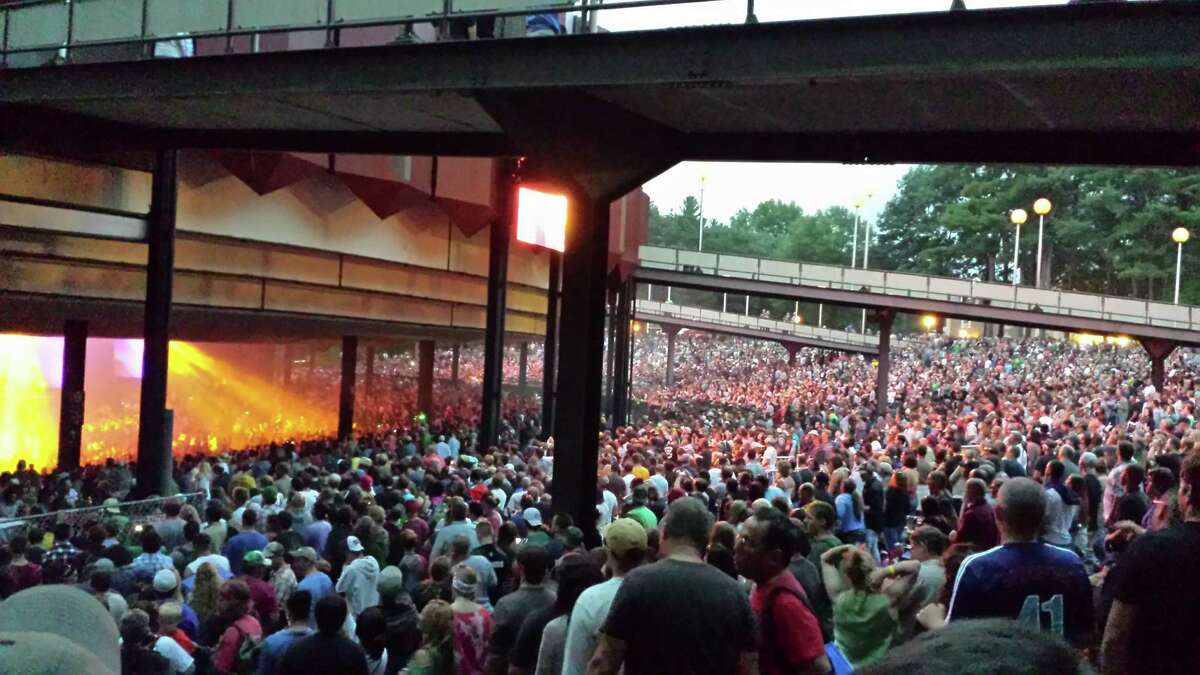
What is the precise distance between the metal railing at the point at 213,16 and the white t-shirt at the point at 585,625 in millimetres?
6074

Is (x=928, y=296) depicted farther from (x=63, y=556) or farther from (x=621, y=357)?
(x=63, y=556)

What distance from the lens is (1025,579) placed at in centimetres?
482

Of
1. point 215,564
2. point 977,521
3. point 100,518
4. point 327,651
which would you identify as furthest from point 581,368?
point 100,518

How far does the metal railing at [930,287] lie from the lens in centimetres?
3688

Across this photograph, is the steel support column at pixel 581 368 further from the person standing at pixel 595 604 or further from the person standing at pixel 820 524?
the person standing at pixel 595 604

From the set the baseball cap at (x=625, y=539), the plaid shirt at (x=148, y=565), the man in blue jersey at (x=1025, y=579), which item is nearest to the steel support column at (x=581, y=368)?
the plaid shirt at (x=148, y=565)

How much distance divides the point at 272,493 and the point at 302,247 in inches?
477

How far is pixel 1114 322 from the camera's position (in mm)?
36312

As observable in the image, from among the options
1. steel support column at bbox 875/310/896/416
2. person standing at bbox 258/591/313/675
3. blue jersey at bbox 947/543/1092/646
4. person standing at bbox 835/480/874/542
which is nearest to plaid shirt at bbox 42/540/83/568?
person standing at bbox 258/591/313/675

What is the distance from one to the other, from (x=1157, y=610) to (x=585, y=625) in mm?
2472

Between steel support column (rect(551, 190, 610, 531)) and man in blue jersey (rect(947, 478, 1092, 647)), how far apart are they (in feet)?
24.4

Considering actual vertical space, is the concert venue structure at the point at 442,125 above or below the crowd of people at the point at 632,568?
above

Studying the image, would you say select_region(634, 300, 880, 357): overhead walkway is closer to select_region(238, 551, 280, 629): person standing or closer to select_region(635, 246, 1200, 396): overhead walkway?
select_region(635, 246, 1200, 396): overhead walkway

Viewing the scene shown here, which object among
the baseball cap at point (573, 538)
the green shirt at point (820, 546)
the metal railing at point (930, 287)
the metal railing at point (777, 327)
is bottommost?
the baseball cap at point (573, 538)
